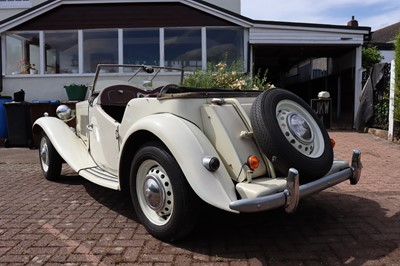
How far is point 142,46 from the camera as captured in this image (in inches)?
496

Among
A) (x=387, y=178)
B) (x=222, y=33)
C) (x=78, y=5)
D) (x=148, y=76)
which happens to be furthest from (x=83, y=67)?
(x=387, y=178)

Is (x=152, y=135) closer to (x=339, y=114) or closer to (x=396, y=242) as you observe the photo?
(x=396, y=242)

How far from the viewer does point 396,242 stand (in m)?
3.27

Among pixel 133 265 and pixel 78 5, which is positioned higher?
pixel 78 5

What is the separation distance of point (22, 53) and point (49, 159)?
8.59 m

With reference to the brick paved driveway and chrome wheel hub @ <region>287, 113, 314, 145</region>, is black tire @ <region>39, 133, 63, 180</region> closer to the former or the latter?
the brick paved driveway

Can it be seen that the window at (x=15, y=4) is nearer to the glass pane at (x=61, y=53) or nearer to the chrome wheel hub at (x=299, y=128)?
the glass pane at (x=61, y=53)

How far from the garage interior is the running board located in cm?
824

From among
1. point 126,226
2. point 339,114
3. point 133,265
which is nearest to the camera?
point 133,265

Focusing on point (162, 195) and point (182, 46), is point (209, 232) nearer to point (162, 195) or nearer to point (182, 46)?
point (162, 195)

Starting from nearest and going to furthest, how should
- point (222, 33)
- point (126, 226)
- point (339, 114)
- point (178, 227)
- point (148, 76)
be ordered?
point (178, 227), point (126, 226), point (148, 76), point (222, 33), point (339, 114)

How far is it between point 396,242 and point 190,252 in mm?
1687

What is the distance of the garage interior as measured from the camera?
45.1ft

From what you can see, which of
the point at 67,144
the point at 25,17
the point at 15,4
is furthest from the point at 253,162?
the point at 15,4
